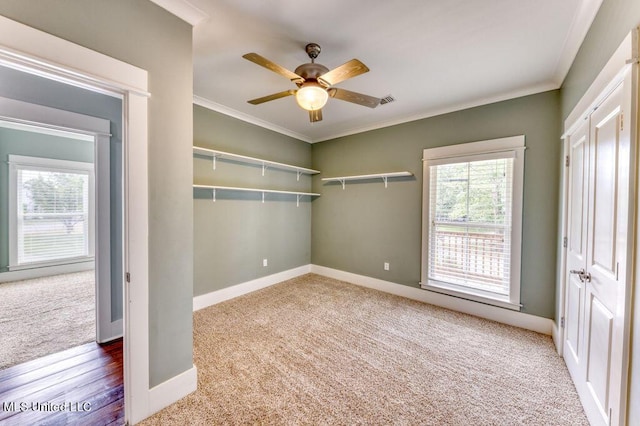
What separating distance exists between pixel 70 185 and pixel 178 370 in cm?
536

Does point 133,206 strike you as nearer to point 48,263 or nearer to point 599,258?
point 599,258

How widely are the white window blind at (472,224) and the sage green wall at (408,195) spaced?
7.9 inches

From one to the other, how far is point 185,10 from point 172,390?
2.61 metres

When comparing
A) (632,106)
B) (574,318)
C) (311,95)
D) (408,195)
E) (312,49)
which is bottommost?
(574,318)

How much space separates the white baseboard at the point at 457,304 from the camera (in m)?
2.80

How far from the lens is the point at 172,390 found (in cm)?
172

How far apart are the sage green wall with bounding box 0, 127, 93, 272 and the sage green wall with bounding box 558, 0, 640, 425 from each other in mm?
7366

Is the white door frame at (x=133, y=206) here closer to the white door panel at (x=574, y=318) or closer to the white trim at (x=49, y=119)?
the white trim at (x=49, y=119)

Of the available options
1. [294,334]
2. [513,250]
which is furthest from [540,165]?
[294,334]

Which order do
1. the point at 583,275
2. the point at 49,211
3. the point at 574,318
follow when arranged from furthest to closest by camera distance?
the point at 49,211
the point at 574,318
the point at 583,275

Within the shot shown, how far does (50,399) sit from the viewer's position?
5.80ft

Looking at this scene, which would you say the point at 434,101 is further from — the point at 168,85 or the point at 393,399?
the point at 393,399

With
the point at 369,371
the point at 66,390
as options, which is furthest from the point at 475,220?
the point at 66,390

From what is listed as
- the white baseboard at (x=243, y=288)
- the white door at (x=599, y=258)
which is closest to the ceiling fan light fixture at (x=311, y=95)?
the white door at (x=599, y=258)
